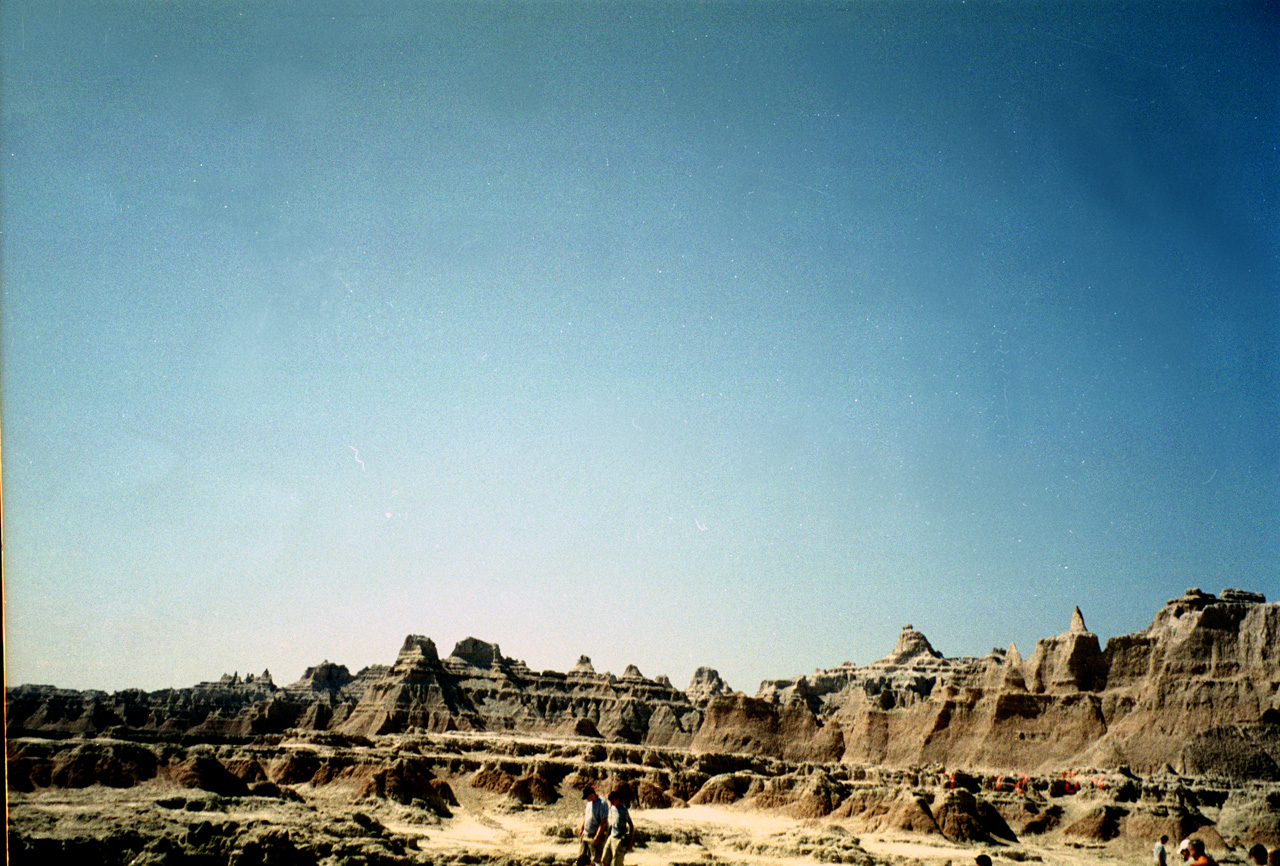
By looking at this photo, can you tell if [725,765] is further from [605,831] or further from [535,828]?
[605,831]

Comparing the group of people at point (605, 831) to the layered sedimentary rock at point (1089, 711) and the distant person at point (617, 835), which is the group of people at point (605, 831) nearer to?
the distant person at point (617, 835)

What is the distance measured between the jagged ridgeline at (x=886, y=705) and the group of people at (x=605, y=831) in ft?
240

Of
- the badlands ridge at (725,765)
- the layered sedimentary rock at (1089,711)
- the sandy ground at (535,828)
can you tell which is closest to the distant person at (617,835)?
the badlands ridge at (725,765)

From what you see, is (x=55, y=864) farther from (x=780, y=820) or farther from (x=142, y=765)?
(x=780, y=820)

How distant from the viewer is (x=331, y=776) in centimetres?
6694

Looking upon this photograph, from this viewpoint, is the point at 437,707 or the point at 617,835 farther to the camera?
the point at 437,707

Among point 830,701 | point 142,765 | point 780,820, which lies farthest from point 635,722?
point 142,765

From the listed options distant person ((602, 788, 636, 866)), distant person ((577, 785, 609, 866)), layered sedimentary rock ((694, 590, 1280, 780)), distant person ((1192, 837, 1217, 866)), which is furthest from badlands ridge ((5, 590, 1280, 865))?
distant person ((1192, 837, 1217, 866))

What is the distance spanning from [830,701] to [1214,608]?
78375mm

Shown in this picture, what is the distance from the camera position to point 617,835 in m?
18.0

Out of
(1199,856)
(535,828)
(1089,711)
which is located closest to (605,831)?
(1199,856)

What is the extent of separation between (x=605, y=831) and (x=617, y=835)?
1.09 metres

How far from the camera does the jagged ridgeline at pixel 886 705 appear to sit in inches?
2960

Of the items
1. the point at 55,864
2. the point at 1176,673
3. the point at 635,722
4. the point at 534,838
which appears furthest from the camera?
the point at 635,722
